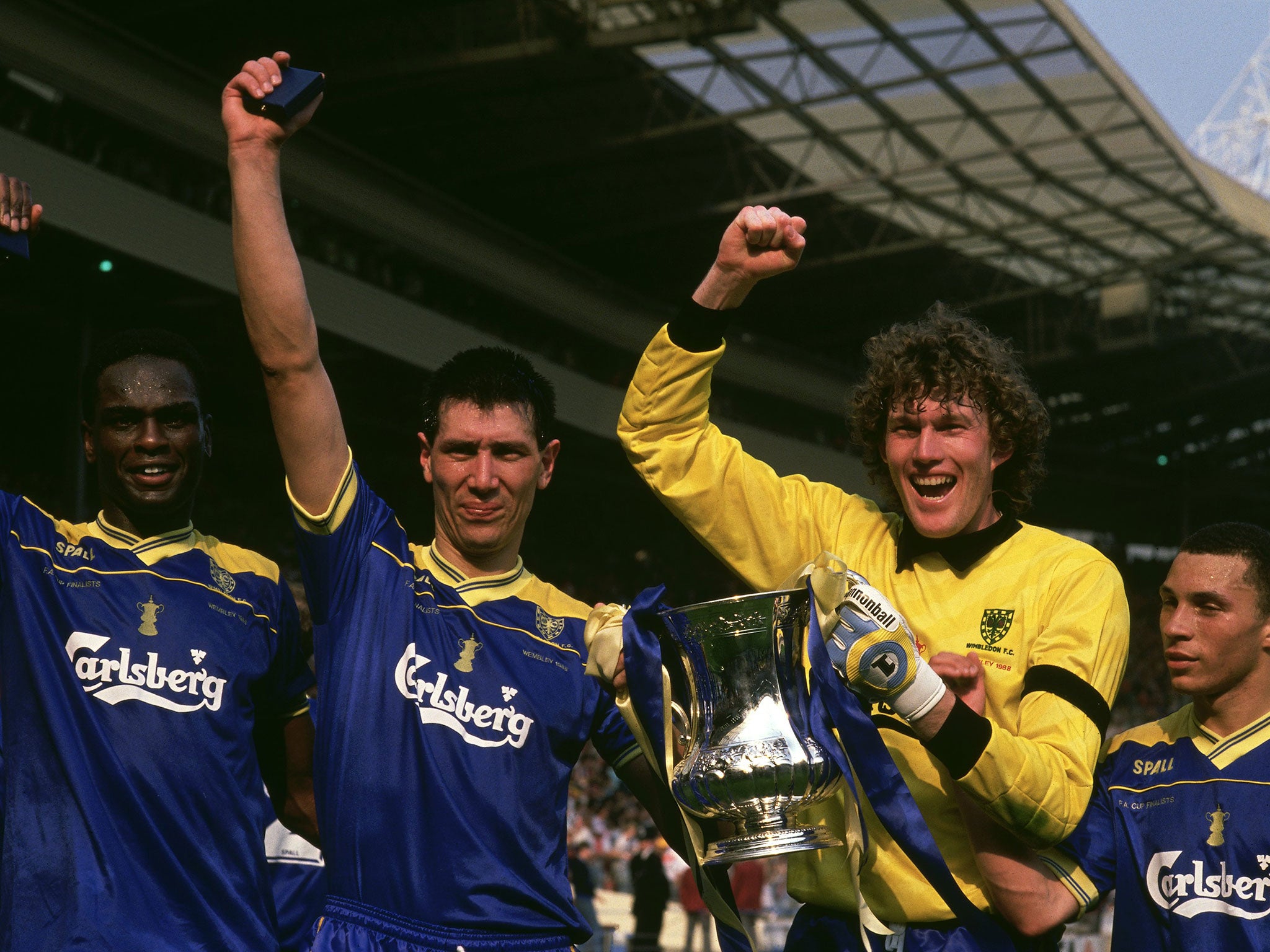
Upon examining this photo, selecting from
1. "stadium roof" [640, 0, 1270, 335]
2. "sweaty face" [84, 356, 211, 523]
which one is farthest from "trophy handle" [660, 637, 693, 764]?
"stadium roof" [640, 0, 1270, 335]

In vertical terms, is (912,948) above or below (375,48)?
below

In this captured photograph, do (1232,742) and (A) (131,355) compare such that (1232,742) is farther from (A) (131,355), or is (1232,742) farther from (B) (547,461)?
(A) (131,355)

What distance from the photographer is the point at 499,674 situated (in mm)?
2891

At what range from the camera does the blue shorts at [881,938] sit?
267 cm

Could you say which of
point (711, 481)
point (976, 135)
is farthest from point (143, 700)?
point (976, 135)

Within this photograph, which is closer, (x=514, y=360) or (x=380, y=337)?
(x=514, y=360)

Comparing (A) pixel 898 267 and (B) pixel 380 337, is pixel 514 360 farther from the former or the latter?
(A) pixel 898 267

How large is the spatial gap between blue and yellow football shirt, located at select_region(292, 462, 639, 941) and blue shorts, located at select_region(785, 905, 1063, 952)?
1.56 feet

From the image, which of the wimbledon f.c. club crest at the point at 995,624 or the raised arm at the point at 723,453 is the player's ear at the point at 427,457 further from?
the wimbledon f.c. club crest at the point at 995,624

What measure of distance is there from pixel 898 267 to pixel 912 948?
71.5 ft

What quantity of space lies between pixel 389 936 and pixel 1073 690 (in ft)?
4.53

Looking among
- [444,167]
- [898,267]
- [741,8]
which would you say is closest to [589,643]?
[741,8]

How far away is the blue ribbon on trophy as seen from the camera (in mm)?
2447

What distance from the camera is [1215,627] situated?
3.35 meters
